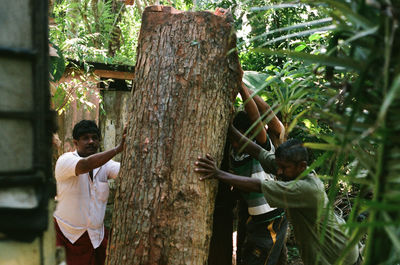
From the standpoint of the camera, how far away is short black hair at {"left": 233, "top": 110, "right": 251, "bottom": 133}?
11.1 ft

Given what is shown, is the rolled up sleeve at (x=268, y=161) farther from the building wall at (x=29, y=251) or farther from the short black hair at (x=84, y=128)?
the building wall at (x=29, y=251)

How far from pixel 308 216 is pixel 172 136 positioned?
3.63ft

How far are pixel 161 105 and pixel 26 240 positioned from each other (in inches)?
54.0

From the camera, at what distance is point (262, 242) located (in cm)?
333

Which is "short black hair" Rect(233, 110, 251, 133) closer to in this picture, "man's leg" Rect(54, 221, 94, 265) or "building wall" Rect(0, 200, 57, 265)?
"man's leg" Rect(54, 221, 94, 265)

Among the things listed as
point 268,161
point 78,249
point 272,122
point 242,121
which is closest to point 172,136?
point 268,161

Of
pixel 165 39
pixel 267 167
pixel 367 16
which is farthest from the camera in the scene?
pixel 267 167

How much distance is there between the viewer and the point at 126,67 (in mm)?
5980

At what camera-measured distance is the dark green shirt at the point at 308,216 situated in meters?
2.69

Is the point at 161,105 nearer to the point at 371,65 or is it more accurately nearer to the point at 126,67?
the point at 371,65

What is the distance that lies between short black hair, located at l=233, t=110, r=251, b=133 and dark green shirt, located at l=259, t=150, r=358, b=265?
2.47 feet

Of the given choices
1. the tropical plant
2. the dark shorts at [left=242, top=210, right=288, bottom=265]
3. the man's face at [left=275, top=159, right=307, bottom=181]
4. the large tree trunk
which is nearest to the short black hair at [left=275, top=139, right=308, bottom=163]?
the man's face at [left=275, top=159, right=307, bottom=181]

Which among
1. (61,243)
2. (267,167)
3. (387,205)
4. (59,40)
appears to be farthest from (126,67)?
(387,205)

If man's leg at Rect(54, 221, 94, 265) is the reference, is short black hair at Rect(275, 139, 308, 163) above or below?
above
